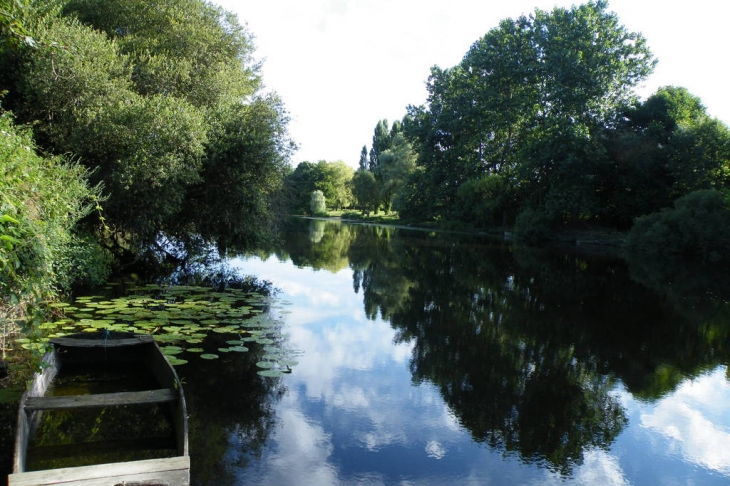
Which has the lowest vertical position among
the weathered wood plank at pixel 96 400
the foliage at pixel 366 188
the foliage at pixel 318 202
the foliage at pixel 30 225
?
the weathered wood plank at pixel 96 400

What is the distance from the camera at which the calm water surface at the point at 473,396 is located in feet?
17.2

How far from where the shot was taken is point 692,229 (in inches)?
1162

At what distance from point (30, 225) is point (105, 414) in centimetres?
251

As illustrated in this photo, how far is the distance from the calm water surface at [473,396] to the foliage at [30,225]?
250cm

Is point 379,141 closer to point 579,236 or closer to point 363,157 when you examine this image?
point 363,157

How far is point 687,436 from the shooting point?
637cm

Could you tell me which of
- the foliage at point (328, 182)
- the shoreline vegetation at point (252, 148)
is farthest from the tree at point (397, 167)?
the foliage at point (328, 182)

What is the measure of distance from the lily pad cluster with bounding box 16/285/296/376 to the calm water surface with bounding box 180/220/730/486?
1.42ft

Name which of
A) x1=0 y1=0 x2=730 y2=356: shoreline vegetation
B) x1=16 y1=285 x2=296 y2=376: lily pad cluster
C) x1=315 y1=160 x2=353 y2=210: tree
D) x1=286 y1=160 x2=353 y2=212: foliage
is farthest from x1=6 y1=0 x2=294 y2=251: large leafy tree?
x1=315 y1=160 x2=353 y2=210: tree

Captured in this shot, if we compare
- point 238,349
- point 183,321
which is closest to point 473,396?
point 238,349

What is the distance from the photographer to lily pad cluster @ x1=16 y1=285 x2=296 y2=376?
828cm

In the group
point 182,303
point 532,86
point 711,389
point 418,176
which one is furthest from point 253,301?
point 418,176

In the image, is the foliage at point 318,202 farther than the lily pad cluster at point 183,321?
Yes

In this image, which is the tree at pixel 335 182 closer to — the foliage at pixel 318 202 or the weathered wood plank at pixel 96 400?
the foliage at pixel 318 202
